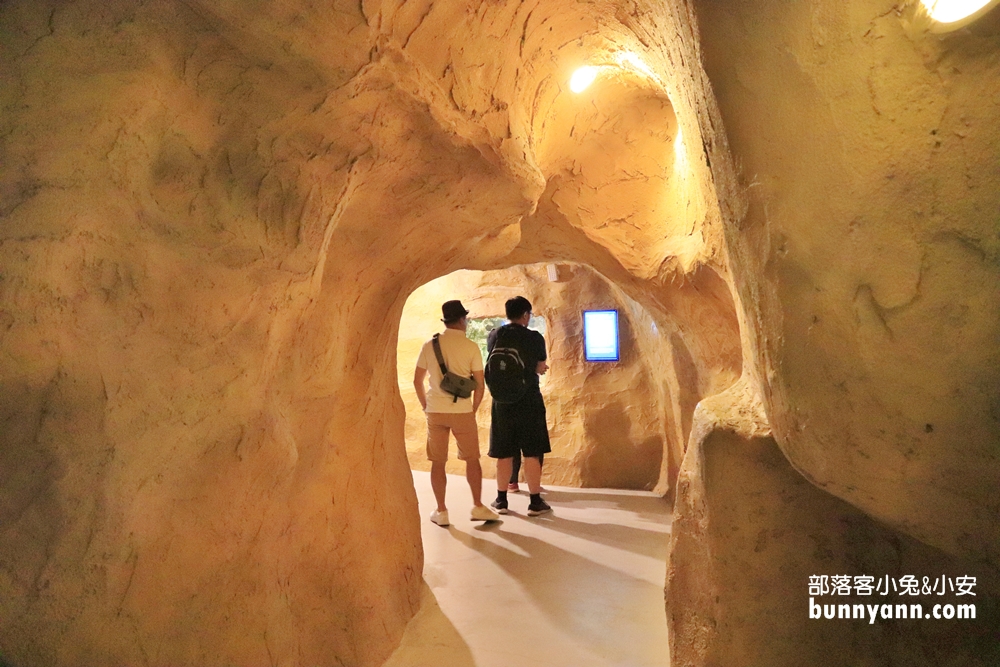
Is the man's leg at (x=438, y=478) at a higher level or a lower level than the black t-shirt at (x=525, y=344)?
lower

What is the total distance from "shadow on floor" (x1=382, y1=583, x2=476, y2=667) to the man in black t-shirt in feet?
5.90

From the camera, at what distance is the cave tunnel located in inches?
53.7

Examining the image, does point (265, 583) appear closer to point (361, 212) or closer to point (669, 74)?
point (361, 212)

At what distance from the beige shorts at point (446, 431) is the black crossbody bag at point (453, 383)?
134 mm

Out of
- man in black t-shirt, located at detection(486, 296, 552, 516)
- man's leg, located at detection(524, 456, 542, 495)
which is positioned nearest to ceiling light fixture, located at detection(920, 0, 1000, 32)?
man in black t-shirt, located at detection(486, 296, 552, 516)

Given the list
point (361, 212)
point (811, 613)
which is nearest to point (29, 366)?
point (361, 212)

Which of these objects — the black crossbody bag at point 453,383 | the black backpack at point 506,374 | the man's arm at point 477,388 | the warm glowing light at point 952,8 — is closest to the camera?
the warm glowing light at point 952,8

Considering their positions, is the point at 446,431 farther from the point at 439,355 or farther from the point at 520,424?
the point at 520,424

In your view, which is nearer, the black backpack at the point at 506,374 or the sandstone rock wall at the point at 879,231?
the sandstone rock wall at the point at 879,231

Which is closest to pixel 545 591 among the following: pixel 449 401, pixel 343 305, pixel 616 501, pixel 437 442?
pixel 437 442

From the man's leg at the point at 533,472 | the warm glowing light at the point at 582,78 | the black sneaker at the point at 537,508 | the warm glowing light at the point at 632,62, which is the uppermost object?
the warm glowing light at the point at 582,78

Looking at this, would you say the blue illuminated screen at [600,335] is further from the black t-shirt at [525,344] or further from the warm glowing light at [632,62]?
the warm glowing light at [632,62]

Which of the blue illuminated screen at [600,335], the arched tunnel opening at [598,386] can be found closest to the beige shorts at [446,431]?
the arched tunnel opening at [598,386]

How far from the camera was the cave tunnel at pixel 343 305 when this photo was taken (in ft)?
4.48
